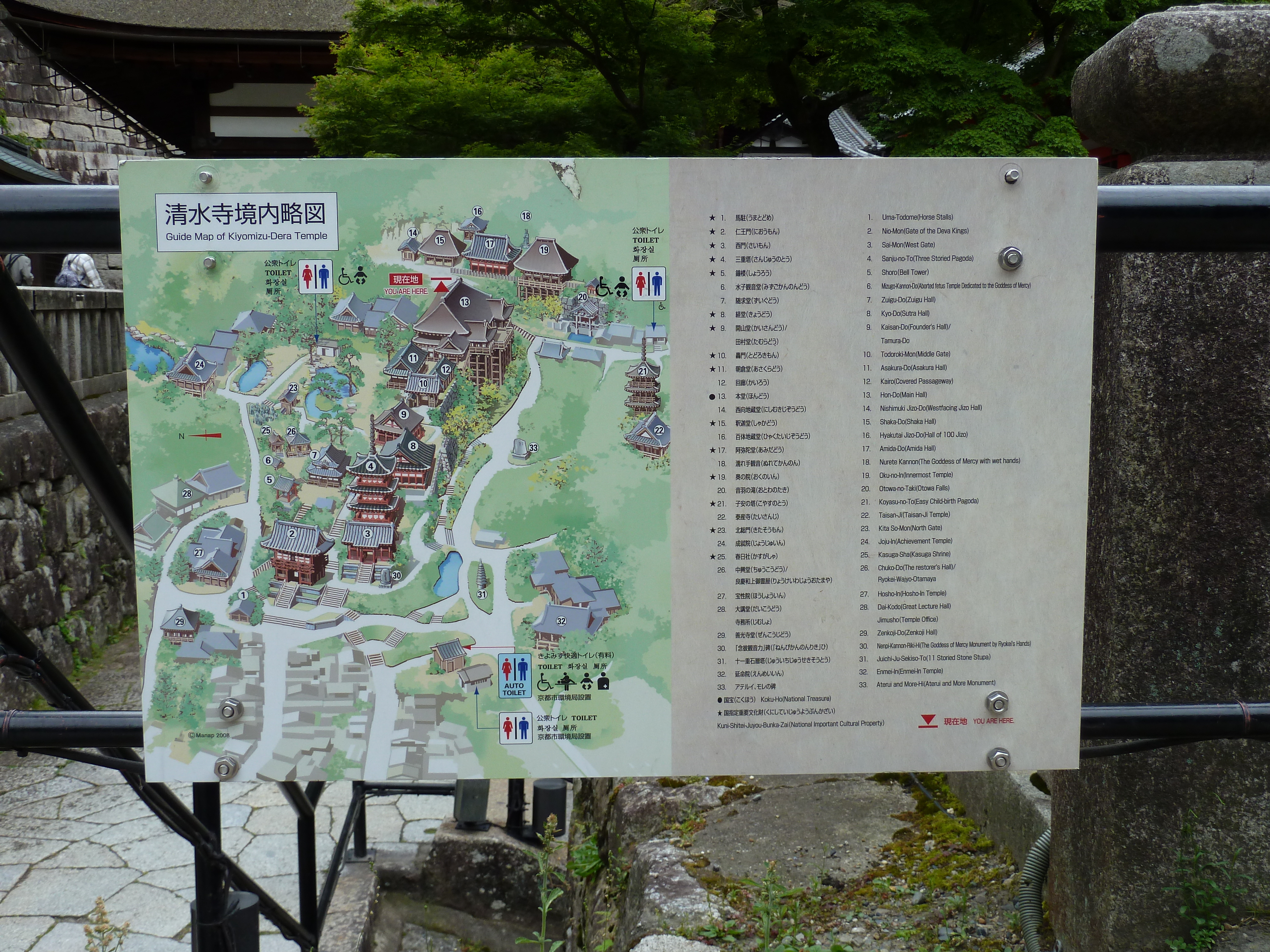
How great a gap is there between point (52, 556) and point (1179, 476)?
633cm

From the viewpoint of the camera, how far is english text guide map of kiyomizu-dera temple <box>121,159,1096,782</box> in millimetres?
1084

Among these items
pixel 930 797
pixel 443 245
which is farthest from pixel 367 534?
pixel 930 797

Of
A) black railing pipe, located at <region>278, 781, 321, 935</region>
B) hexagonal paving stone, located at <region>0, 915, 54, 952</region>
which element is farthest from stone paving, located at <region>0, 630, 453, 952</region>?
black railing pipe, located at <region>278, 781, 321, 935</region>

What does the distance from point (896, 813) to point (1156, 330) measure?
139cm

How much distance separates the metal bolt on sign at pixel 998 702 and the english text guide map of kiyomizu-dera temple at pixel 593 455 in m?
0.05

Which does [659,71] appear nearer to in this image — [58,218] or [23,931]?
[23,931]

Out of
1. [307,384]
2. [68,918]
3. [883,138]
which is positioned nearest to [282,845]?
[68,918]

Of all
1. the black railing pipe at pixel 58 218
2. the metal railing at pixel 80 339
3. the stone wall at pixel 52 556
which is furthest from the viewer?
the metal railing at pixel 80 339

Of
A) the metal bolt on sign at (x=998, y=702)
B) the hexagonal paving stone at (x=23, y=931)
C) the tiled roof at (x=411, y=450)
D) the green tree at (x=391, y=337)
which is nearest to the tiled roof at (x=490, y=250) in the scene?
the green tree at (x=391, y=337)

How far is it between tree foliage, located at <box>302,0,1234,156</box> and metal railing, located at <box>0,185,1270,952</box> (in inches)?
270

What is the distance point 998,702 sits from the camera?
1.15 metres

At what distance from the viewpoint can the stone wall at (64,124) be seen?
1206cm

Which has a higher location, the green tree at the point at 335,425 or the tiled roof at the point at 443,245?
the tiled roof at the point at 443,245

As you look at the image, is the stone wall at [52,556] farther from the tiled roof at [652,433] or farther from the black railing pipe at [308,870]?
the tiled roof at [652,433]
